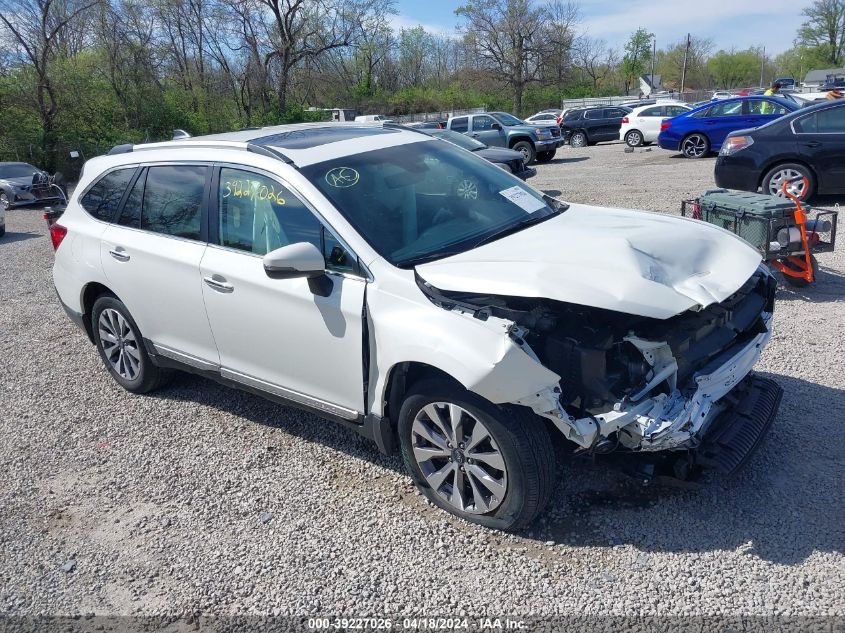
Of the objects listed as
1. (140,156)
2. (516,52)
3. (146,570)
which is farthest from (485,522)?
(516,52)

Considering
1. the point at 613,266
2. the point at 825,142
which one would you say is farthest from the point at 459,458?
the point at 825,142

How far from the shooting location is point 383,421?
11.8 ft

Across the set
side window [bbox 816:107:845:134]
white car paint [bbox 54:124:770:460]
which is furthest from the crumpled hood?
side window [bbox 816:107:845:134]

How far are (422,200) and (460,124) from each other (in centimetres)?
1986

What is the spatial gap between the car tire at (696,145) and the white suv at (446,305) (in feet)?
53.3

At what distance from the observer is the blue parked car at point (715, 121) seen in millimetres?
18031

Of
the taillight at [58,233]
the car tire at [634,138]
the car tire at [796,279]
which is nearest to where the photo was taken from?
the taillight at [58,233]

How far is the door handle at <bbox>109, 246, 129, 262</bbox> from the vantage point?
15.7 ft

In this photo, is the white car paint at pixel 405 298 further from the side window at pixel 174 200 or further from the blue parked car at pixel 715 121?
the blue parked car at pixel 715 121

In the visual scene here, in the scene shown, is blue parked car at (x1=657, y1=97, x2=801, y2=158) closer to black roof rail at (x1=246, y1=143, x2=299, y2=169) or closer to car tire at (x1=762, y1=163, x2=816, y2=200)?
car tire at (x1=762, y1=163, x2=816, y2=200)

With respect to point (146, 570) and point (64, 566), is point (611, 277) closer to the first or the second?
point (146, 570)

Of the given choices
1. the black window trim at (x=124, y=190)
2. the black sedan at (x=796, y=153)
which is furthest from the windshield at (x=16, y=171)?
the black sedan at (x=796, y=153)

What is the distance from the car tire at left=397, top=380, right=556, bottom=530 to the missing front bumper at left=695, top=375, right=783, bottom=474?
773mm

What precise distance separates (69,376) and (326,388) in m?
3.29
